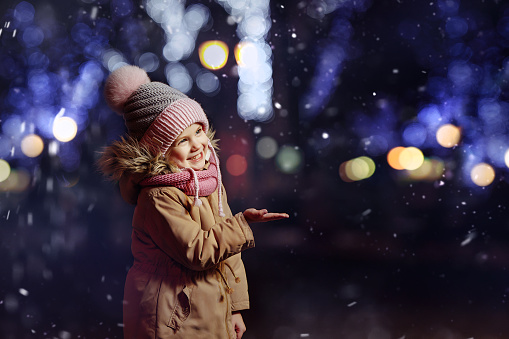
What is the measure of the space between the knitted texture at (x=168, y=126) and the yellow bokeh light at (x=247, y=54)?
18.7ft

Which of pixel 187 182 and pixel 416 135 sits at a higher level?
pixel 187 182

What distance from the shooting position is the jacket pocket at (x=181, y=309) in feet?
5.75

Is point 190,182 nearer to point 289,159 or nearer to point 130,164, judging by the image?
point 130,164

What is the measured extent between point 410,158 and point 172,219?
35.6 feet

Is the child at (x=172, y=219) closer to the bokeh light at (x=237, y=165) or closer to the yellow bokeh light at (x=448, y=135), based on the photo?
the bokeh light at (x=237, y=165)

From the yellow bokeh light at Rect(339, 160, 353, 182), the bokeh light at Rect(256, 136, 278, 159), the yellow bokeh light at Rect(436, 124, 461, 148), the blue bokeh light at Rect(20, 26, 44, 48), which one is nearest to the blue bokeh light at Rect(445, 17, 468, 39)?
the yellow bokeh light at Rect(436, 124, 461, 148)

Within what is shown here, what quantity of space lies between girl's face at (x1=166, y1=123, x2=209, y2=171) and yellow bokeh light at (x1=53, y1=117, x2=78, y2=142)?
307 inches

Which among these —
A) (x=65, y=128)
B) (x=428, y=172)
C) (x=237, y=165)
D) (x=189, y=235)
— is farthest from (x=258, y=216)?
(x=428, y=172)

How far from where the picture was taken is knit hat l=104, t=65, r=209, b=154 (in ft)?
6.02

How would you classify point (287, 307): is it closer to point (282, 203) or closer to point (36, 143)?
point (282, 203)

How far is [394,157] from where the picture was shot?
12.3 meters

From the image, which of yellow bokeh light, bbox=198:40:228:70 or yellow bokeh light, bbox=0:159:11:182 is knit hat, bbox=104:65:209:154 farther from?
yellow bokeh light, bbox=0:159:11:182

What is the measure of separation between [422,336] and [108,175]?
112 inches

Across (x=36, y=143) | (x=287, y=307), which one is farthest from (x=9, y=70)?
(x=287, y=307)
